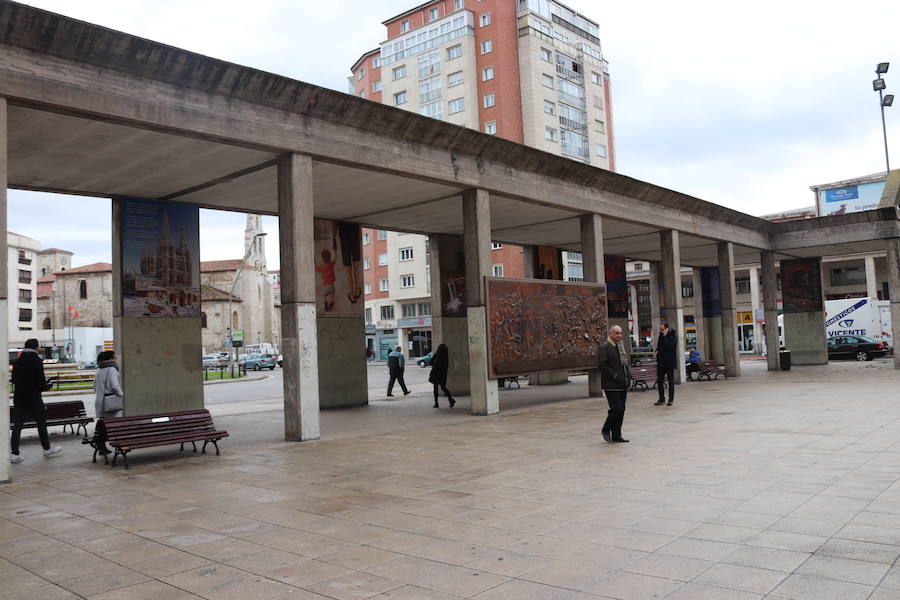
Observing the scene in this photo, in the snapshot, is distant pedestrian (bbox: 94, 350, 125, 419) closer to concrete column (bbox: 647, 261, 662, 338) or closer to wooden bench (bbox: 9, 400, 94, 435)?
wooden bench (bbox: 9, 400, 94, 435)

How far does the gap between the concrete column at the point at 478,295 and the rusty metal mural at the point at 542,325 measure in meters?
0.20

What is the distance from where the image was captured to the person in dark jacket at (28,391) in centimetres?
1148

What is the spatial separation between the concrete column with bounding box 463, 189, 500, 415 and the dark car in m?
27.8

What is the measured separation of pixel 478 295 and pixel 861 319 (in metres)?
32.7

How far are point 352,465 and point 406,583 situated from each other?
5203mm

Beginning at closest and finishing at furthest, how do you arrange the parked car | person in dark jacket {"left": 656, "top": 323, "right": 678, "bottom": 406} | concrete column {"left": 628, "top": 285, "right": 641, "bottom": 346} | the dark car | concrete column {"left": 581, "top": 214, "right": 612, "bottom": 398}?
person in dark jacket {"left": 656, "top": 323, "right": 678, "bottom": 406}
concrete column {"left": 581, "top": 214, "right": 612, "bottom": 398}
the dark car
the parked car
concrete column {"left": 628, "top": 285, "right": 641, "bottom": 346}

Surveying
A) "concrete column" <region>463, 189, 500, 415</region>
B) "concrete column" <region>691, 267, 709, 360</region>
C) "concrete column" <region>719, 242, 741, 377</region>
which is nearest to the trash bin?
"concrete column" <region>719, 242, 741, 377</region>

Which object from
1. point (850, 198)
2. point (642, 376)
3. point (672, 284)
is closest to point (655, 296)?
point (672, 284)

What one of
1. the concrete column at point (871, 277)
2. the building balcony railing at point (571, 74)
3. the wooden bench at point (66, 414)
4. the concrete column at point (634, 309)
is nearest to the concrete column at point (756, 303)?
the concrete column at point (871, 277)

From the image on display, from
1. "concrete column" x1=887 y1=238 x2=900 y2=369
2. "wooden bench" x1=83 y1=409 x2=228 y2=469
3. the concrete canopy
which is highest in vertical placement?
the concrete canopy

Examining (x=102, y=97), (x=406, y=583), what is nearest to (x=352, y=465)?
(x=406, y=583)

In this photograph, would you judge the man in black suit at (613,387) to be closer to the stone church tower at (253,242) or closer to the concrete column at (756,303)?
the concrete column at (756,303)

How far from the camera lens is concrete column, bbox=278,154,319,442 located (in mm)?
12461

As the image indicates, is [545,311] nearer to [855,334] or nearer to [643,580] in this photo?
[643,580]
